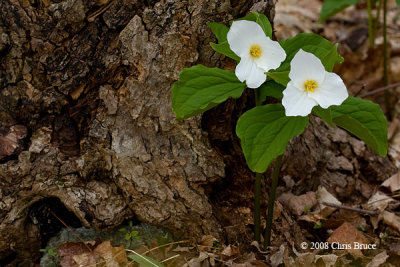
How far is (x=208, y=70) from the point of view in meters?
1.43

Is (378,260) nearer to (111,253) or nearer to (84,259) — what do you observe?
(111,253)

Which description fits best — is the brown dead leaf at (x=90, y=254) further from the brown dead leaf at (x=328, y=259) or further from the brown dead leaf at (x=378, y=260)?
the brown dead leaf at (x=378, y=260)

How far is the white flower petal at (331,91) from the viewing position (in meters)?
1.30

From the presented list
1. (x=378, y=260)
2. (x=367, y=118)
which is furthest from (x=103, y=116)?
(x=378, y=260)

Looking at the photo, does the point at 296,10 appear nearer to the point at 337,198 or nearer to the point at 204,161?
the point at 337,198

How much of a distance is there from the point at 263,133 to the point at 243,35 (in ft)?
1.05

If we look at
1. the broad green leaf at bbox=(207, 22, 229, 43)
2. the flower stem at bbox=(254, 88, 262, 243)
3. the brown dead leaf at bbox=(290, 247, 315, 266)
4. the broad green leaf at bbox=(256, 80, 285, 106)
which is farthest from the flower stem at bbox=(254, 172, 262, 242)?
the broad green leaf at bbox=(207, 22, 229, 43)

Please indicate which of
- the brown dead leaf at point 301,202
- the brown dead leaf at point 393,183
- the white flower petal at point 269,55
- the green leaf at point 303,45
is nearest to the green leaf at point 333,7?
the brown dead leaf at point 393,183

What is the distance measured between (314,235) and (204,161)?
2.15ft

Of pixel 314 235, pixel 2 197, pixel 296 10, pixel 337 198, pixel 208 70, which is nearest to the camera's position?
pixel 208 70

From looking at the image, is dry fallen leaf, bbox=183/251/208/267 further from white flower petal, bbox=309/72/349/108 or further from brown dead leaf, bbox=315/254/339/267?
white flower petal, bbox=309/72/349/108

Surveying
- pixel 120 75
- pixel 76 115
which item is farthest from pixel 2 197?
pixel 120 75

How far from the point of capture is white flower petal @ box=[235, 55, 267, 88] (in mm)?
1390

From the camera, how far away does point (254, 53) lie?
4.57 ft
